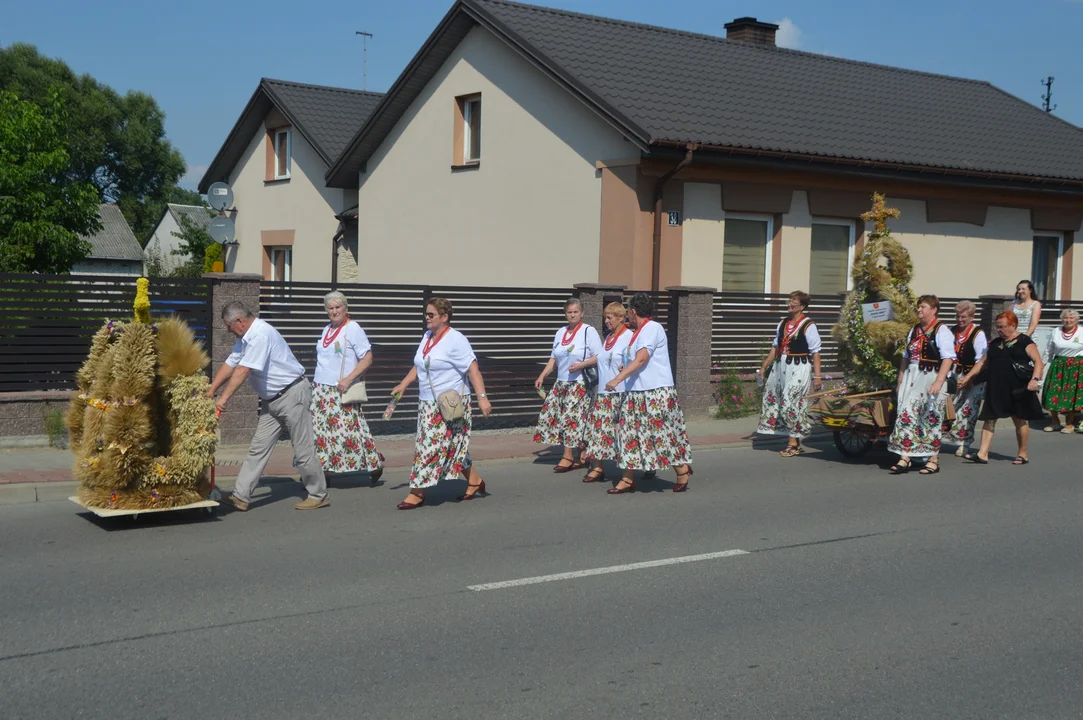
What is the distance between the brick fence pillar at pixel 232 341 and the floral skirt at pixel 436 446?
3.80 metres

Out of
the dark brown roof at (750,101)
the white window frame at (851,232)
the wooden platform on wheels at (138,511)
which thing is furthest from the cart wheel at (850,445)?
the wooden platform on wheels at (138,511)

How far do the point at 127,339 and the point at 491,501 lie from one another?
3.38m

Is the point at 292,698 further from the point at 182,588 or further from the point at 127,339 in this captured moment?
the point at 127,339

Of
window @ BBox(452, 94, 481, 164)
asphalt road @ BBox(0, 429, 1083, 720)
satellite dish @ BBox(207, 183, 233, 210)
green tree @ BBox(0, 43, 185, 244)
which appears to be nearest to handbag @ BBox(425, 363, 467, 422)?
asphalt road @ BBox(0, 429, 1083, 720)

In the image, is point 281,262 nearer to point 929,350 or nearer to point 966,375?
point 966,375

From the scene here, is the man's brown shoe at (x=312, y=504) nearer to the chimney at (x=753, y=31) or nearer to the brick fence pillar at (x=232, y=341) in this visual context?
the brick fence pillar at (x=232, y=341)

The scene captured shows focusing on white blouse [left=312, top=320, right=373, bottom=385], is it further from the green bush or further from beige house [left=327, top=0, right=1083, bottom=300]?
beige house [left=327, top=0, right=1083, bottom=300]

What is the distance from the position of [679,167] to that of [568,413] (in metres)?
6.23

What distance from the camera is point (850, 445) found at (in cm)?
1248

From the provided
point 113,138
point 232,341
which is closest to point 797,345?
point 232,341

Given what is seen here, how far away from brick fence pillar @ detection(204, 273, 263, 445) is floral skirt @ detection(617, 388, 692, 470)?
464cm

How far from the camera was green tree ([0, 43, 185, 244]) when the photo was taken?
57.3 meters

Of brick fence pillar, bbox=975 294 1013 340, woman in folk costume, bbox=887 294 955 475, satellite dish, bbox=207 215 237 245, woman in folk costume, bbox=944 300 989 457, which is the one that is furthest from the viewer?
satellite dish, bbox=207 215 237 245

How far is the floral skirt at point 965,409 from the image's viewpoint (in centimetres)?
1193
